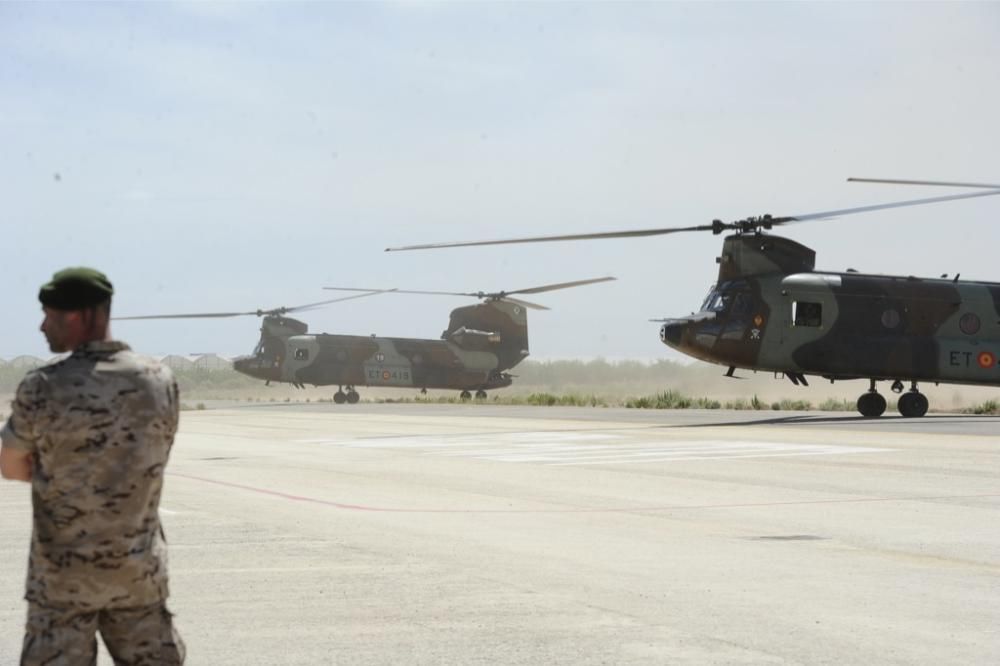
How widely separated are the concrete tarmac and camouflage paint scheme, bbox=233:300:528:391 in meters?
41.9

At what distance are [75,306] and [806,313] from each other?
2982cm

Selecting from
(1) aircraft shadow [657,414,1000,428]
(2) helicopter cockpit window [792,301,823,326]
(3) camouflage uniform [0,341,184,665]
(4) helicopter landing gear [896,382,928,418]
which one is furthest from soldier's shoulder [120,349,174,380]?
(4) helicopter landing gear [896,382,928,418]

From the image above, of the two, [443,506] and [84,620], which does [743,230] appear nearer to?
[443,506]

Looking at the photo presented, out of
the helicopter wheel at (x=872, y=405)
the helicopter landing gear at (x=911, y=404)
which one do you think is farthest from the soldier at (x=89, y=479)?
the helicopter wheel at (x=872, y=405)

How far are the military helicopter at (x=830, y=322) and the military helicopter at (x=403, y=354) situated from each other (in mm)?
32795

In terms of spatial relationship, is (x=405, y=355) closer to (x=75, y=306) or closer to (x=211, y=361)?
(x=75, y=306)

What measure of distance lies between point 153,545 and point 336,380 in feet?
200

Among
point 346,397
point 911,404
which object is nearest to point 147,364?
point 911,404

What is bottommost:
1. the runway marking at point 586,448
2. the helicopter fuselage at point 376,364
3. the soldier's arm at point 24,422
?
the runway marking at point 586,448

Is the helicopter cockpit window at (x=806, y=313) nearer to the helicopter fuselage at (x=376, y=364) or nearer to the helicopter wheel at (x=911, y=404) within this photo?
the helicopter wheel at (x=911, y=404)

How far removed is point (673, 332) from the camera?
33156mm

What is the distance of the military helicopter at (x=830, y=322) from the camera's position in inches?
1303

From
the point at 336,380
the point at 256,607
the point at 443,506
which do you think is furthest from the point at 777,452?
the point at 336,380

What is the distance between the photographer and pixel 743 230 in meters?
32.7
